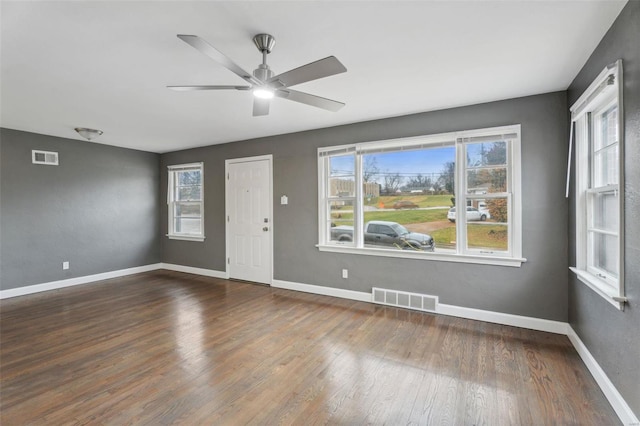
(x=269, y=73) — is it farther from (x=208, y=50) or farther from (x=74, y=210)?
(x=74, y=210)

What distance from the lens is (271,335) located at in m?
3.00

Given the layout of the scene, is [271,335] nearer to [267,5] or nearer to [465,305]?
[465,305]

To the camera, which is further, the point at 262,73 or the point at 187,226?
the point at 187,226

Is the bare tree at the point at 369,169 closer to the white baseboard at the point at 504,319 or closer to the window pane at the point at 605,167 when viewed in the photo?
the white baseboard at the point at 504,319

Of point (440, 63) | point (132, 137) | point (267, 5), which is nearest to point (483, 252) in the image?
point (440, 63)

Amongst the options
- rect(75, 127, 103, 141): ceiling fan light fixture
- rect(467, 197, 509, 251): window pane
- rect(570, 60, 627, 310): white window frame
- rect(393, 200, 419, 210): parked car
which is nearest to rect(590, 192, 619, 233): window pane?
rect(570, 60, 627, 310): white window frame

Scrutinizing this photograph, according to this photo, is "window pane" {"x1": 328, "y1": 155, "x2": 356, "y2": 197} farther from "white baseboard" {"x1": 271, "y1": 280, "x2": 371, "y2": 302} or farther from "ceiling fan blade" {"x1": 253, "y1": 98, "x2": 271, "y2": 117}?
"ceiling fan blade" {"x1": 253, "y1": 98, "x2": 271, "y2": 117}

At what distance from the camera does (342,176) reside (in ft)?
14.1

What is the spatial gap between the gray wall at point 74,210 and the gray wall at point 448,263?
1.78 m

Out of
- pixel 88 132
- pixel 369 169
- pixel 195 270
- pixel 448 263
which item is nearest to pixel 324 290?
pixel 448 263

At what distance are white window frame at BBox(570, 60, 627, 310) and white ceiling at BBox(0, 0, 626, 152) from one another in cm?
37

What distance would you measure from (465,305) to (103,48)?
423 cm

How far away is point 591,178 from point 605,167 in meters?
0.21

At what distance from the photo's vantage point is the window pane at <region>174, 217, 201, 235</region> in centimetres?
589
